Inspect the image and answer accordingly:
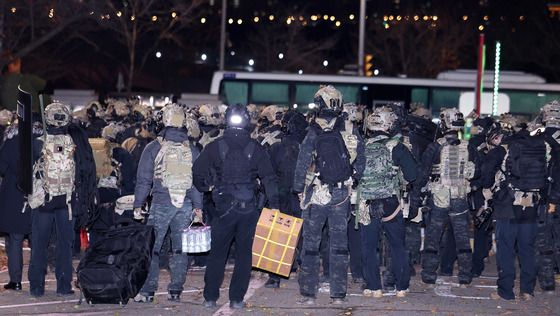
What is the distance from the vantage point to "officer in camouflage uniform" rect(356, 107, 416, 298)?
1030 cm

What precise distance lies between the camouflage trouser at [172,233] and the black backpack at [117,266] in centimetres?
7

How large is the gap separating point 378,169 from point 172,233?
226 cm

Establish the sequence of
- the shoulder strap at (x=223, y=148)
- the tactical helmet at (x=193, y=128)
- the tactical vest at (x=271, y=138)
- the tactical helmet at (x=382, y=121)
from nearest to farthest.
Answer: the shoulder strap at (x=223, y=148) < the tactical helmet at (x=382, y=121) < the tactical helmet at (x=193, y=128) < the tactical vest at (x=271, y=138)

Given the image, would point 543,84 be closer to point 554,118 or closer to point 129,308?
point 554,118

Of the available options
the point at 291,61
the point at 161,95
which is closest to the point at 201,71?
the point at 291,61

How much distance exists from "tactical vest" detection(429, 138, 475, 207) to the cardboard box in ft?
6.16

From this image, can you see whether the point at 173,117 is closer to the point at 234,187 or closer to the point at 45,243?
the point at 234,187

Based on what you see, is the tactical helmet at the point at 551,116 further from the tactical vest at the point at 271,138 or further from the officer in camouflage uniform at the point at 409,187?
the tactical vest at the point at 271,138

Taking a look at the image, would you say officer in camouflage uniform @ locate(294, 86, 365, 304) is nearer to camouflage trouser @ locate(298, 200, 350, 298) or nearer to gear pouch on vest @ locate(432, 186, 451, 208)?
camouflage trouser @ locate(298, 200, 350, 298)

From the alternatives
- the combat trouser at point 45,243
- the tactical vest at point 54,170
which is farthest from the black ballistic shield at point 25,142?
the combat trouser at point 45,243

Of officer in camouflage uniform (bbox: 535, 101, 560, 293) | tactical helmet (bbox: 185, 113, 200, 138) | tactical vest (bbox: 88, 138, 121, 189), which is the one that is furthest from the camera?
tactical vest (bbox: 88, 138, 121, 189)

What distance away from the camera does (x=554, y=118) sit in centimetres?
1110

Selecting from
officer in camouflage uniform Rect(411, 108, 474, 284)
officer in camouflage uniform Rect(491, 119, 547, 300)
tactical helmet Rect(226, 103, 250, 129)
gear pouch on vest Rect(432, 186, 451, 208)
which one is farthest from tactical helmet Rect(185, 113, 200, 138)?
officer in camouflage uniform Rect(491, 119, 547, 300)

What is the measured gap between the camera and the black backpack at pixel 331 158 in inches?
386
